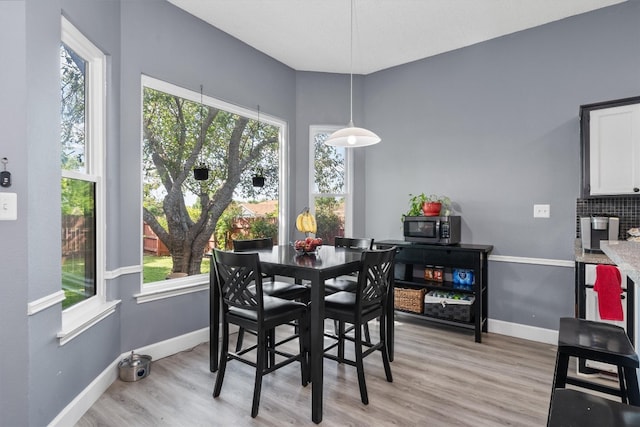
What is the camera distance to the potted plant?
3.80 m

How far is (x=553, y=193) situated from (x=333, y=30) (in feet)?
8.35

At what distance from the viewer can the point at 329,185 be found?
4539mm

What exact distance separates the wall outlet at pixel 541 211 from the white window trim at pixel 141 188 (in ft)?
8.41

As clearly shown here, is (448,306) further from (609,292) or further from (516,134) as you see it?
(516,134)

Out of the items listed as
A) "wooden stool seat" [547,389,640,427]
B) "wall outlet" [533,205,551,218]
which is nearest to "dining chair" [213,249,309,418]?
"wooden stool seat" [547,389,640,427]

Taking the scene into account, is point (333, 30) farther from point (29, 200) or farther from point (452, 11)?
point (29, 200)

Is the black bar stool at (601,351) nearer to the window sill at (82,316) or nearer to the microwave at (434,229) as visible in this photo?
the microwave at (434,229)

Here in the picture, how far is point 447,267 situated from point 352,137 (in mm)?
1744

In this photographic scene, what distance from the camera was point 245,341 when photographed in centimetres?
335

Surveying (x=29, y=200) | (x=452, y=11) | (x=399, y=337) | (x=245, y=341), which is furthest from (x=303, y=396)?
(x=452, y=11)

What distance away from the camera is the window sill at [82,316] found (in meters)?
2.04

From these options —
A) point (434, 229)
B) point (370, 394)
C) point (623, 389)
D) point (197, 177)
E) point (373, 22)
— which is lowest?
point (370, 394)

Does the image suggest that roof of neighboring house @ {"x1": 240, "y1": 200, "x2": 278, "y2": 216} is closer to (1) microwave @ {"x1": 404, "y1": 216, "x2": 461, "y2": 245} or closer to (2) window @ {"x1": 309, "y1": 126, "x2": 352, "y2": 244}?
(2) window @ {"x1": 309, "y1": 126, "x2": 352, "y2": 244}

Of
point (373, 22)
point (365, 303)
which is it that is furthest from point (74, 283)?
point (373, 22)
